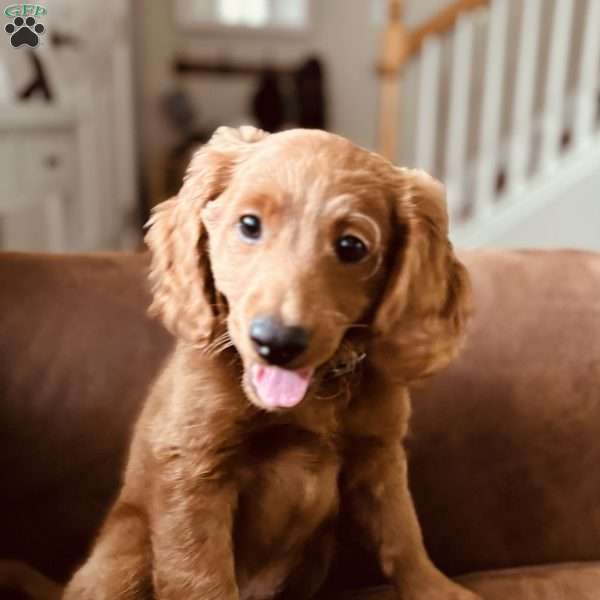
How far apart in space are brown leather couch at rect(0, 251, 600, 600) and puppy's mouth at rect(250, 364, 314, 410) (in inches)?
14.9

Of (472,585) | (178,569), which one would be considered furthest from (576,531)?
(178,569)

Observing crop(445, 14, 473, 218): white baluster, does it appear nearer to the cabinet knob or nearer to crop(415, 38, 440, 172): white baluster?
crop(415, 38, 440, 172): white baluster

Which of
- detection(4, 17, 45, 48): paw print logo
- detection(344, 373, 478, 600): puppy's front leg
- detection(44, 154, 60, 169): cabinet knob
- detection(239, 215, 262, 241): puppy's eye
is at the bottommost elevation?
detection(344, 373, 478, 600): puppy's front leg

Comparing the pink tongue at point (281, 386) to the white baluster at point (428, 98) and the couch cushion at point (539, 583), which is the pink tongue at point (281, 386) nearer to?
the couch cushion at point (539, 583)

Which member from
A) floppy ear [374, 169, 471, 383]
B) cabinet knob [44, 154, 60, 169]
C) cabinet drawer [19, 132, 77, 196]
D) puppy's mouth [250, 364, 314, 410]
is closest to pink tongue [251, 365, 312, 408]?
puppy's mouth [250, 364, 314, 410]

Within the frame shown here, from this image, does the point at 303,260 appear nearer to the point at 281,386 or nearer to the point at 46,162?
the point at 281,386

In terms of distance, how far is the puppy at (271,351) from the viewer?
0.72m

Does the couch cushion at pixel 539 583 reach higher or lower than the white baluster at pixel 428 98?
lower

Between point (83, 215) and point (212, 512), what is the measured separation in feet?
7.59

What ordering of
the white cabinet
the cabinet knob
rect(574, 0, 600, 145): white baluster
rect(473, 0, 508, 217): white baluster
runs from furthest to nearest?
rect(473, 0, 508, 217): white baluster, rect(574, 0, 600, 145): white baluster, the cabinet knob, the white cabinet

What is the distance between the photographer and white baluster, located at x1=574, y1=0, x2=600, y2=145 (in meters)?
2.72

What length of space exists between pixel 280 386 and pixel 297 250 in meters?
0.13

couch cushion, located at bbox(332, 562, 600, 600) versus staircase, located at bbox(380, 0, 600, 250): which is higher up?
staircase, located at bbox(380, 0, 600, 250)

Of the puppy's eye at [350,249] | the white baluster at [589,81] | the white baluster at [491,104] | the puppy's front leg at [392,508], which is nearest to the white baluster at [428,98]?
the white baluster at [491,104]
